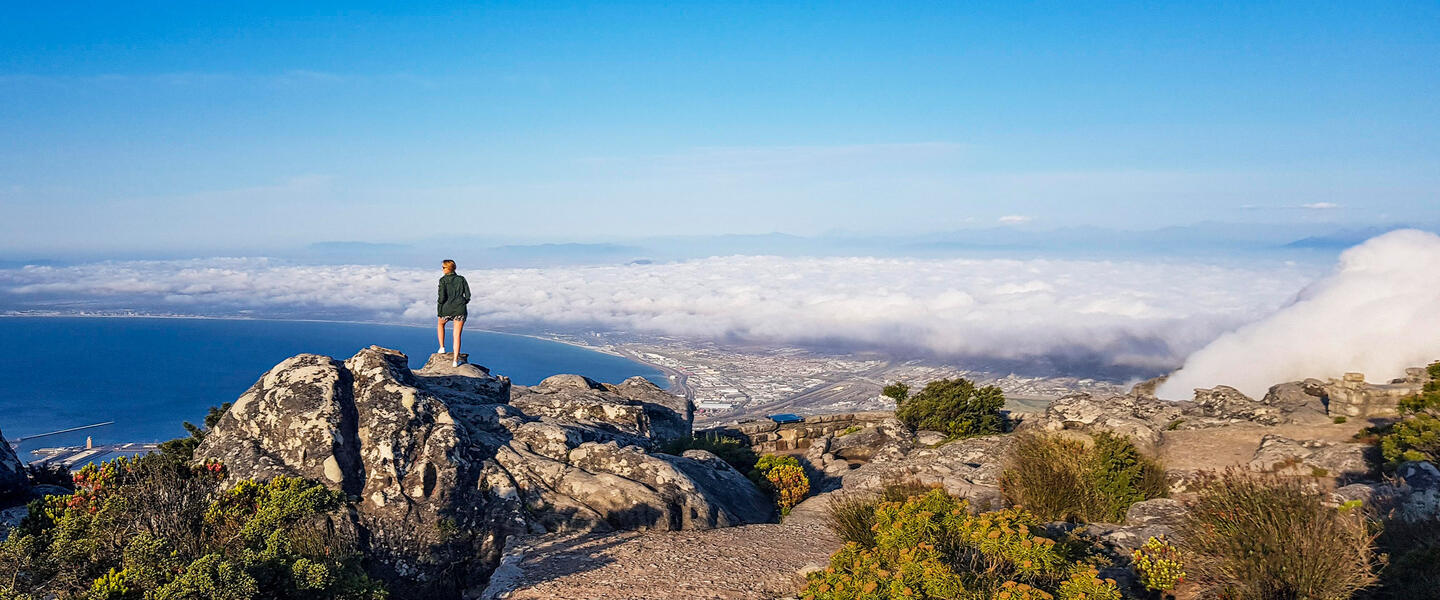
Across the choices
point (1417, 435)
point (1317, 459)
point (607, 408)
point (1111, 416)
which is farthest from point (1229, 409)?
point (607, 408)

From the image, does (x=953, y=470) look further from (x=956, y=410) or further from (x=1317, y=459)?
(x=956, y=410)

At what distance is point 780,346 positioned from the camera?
146125 millimetres

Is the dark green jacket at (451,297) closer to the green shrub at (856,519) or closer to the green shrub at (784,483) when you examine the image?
the green shrub at (784,483)

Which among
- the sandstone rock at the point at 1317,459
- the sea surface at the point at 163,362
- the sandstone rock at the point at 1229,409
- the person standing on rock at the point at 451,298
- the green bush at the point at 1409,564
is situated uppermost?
the person standing on rock at the point at 451,298

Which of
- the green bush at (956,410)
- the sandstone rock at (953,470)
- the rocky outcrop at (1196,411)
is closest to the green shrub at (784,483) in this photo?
the sandstone rock at (953,470)

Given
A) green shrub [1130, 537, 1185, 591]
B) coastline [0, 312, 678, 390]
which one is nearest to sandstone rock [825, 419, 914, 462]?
green shrub [1130, 537, 1185, 591]

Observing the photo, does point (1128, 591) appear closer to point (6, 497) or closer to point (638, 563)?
point (638, 563)

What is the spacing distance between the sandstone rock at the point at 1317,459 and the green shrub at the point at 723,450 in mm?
8495

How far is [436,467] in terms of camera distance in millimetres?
9078

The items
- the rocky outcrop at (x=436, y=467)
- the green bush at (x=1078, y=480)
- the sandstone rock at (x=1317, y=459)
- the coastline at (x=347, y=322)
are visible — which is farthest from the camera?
the coastline at (x=347, y=322)

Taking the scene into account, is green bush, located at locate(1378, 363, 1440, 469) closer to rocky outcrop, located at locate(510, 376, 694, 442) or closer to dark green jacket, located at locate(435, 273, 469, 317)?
rocky outcrop, located at locate(510, 376, 694, 442)

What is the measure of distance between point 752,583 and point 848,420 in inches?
584

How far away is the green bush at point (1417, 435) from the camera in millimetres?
11648

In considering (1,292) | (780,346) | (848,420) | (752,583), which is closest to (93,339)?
(1,292)
